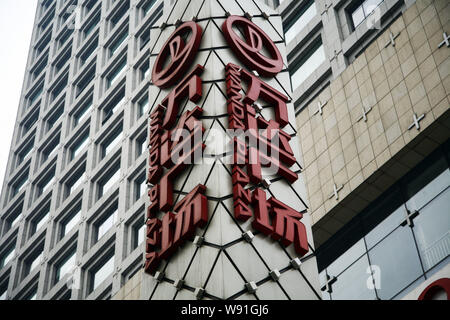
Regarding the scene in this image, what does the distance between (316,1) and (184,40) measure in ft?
49.8

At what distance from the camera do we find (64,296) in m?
45.6

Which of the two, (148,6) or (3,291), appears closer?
(3,291)

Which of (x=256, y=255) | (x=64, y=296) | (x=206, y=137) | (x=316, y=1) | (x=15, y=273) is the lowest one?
(x=256, y=255)

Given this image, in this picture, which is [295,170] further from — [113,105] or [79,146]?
[79,146]

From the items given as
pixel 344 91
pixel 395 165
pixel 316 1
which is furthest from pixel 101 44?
pixel 395 165

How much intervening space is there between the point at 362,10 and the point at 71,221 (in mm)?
27624

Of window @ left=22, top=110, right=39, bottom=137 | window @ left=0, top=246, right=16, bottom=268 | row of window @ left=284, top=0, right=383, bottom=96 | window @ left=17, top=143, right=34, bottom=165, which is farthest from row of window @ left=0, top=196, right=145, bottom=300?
window @ left=22, top=110, right=39, bottom=137

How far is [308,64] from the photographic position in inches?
1428

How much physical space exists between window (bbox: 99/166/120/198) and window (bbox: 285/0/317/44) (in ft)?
53.9

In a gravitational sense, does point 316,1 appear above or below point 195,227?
above

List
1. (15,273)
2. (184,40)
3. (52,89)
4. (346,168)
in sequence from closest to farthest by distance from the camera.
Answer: (184,40) → (346,168) → (15,273) → (52,89)

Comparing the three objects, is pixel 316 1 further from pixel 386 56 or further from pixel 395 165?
pixel 395 165

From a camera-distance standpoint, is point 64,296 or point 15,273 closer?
point 64,296

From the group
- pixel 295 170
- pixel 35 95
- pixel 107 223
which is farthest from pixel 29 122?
pixel 295 170
